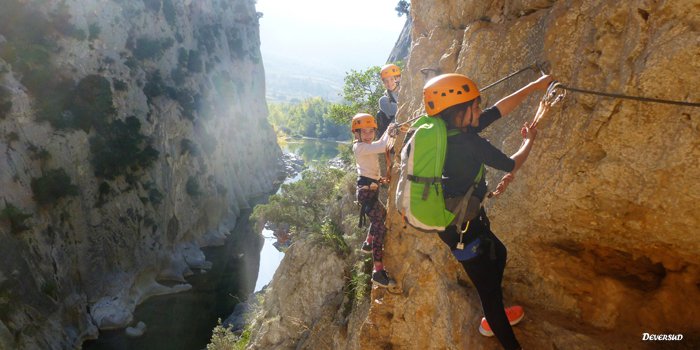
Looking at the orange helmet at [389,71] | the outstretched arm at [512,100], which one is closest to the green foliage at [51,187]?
the orange helmet at [389,71]

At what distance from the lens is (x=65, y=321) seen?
76.9ft

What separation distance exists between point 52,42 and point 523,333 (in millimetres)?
31705

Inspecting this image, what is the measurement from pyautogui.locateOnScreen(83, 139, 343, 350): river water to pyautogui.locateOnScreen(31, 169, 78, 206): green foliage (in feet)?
24.8

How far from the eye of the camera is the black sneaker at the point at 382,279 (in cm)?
660

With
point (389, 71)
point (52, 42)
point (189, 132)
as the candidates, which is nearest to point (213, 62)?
point (189, 132)

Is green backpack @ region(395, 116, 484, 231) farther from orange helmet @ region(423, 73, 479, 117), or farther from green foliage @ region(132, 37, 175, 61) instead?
green foliage @ region(132, 37, 175, 61)

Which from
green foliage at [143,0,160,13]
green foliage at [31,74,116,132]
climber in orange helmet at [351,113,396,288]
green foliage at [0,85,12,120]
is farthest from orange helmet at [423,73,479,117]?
green foliage at [143,0,160,13]

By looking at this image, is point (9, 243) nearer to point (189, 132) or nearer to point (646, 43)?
point (189, 132)

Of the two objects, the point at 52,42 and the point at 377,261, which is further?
the point at 52,42

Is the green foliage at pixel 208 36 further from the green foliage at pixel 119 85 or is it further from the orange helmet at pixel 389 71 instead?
the orange helmet at pixel 389 71

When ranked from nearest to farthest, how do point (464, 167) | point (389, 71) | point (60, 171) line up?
point (464, 167)
point (389, 71)
point (60, 171)

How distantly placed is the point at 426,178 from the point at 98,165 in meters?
29.7

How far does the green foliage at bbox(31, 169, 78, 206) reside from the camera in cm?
A: 2400

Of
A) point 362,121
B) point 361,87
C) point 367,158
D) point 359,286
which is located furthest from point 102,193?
point 362,121
